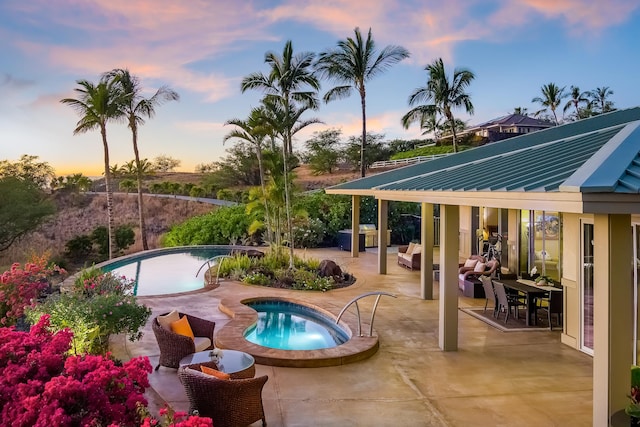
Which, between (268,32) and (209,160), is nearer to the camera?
(268,32)

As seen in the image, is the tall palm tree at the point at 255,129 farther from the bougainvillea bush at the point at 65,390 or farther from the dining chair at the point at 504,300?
the bougainvillea bush at the point at 65,390

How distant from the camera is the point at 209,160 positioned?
54.7 metres

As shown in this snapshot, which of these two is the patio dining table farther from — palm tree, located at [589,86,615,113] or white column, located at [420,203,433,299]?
palm tree, located at [589,86,615,113]

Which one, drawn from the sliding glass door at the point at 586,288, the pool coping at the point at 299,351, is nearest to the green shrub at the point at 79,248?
the pool coping at the point at 299,351

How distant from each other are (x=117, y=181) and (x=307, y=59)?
3324cm

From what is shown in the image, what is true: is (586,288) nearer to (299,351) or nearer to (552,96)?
(299,351)

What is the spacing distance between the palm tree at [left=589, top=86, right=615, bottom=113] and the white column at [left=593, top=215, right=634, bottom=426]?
62.7 metres

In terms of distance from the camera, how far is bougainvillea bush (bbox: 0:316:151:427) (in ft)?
11.5

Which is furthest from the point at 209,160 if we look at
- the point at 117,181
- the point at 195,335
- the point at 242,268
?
the point at 195,335

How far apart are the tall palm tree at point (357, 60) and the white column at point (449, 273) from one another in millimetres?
19917

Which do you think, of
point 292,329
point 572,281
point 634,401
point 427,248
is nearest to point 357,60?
point 427,248

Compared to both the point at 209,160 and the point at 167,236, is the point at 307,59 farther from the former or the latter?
the point at 209,160

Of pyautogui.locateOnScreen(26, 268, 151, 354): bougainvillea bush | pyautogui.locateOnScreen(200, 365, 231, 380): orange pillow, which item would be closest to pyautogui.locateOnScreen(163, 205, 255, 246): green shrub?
pyautogui.locateOnScreen(26, 268, 151, 354): bougainvillea bush

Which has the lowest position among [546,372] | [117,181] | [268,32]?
[546,372]
